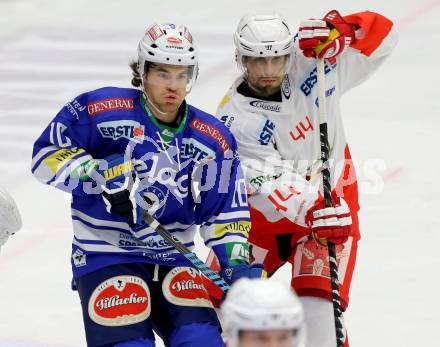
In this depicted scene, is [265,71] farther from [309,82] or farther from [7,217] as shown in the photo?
[7,217]

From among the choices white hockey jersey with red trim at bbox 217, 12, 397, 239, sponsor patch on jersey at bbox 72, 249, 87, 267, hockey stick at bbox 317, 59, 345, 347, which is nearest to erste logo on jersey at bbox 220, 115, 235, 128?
white hockey jersey with red trim at bbox 217, 12, 397, 239

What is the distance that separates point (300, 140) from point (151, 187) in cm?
81

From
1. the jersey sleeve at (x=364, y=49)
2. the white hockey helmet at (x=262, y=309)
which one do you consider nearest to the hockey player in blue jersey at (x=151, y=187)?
the jersey sleeve at (x=364, y=49)

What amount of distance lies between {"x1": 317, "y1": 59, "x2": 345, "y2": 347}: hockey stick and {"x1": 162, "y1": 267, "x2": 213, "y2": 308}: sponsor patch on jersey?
54 cm

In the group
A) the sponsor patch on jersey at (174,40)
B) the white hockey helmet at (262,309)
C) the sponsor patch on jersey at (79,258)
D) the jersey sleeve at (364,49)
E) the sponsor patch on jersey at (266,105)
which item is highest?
the sponsor patch on jersey at (174,40)

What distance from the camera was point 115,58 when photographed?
10148mm

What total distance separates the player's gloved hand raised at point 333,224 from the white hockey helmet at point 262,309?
1581 millimetres

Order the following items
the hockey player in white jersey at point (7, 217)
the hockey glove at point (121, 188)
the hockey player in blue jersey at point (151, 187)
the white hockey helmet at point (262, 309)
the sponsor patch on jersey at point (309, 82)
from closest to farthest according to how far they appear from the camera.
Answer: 1. the white hockey helmet at point (262, 309)
2. the hockey player in white jersey at point (7, 217)
3. the hockey glove at point (121, 188)
4. the hockey player in blue jersey at point (151, 187)
5. the sponsor patch on jersey at point (309, 82)

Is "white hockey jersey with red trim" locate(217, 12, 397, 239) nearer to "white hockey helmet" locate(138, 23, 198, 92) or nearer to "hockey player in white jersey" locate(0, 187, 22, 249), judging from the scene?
"white hockey helmet" locate(138, 23, 198, 92)

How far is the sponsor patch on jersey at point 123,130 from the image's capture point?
17.5 feet

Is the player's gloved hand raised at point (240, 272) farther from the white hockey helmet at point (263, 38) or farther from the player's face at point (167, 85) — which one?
the white hockey helmet at point (263, 38)

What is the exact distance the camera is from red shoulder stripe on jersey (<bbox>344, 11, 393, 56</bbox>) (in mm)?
6082

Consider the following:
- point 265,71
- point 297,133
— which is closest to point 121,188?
point 265,71

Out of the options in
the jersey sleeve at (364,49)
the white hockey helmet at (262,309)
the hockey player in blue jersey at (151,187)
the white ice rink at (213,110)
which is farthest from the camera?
the white ice rink at (213,110)
